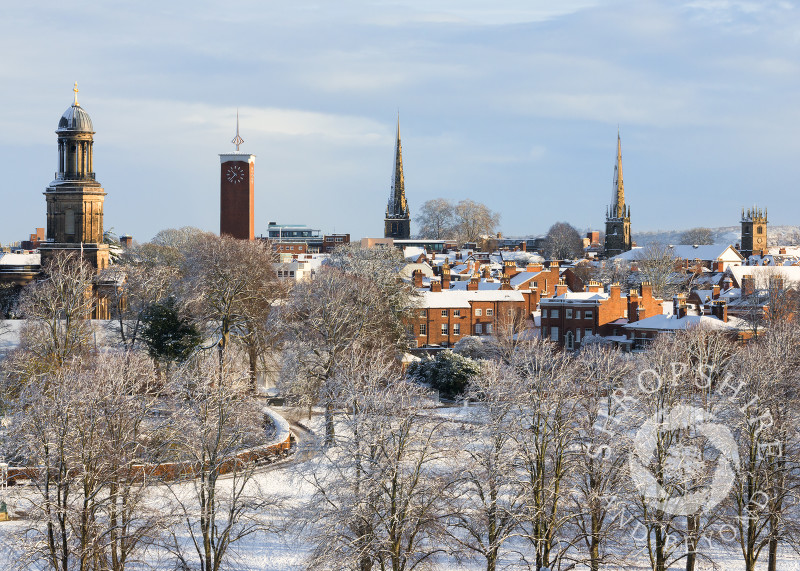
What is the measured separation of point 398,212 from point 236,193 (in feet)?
251

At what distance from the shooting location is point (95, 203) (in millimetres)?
75750

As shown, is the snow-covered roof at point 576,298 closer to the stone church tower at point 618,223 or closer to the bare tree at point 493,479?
the bare tree at point 493,479

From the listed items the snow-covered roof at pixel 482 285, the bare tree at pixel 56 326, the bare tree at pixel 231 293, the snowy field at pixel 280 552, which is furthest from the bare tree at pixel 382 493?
the snow-covered roof at pixel 482 285

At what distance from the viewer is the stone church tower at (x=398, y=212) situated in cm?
15988

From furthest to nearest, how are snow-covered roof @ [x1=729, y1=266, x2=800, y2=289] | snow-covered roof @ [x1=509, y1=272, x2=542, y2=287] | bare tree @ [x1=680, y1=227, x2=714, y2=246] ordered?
bare tree @ [x1=680, y1=227, x2=714, y2=246] < snow-covered roof @ [x1=729, y1=266, x2=800, y2=289] < snow-covered roof @ [x1=509, y1=272, x2=542, y2=287]

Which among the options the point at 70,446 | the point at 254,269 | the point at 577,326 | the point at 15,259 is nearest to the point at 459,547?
the point at 70,446

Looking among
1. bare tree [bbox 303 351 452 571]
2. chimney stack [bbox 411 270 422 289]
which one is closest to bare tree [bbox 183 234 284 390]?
bare tree [bbox 303 351 452 571]

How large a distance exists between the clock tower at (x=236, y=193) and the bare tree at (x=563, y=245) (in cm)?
6155

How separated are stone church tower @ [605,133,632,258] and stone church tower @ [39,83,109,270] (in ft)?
265

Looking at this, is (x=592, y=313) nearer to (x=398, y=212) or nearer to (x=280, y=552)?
(x=280, y=552)

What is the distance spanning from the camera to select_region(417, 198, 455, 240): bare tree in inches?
6521

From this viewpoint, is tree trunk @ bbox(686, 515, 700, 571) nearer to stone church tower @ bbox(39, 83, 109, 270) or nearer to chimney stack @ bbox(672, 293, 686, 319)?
chimney stack @ bbox(672, 293, 686, 319)

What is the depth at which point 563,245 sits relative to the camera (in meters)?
145

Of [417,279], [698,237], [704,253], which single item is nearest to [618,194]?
[704,253]
